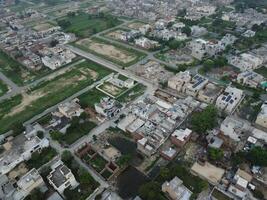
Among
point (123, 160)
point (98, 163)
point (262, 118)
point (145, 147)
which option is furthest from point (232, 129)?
point (98, 163)

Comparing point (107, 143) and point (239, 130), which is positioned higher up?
point (239, 130)

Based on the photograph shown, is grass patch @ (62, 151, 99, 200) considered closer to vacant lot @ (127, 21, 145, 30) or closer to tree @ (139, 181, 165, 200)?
tree @ (139, 181, 165, 200)

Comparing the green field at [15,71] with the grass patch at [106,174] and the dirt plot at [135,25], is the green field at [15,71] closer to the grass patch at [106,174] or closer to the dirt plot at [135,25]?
the grass patch at [106,174]

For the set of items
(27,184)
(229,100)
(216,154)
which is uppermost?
(229,100)

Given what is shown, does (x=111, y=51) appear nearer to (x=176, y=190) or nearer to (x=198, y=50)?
(x=198, y=50)

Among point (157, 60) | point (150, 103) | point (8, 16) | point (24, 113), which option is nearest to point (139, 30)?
point (157, 60)

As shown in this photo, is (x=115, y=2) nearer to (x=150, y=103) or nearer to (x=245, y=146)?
(x=150, y=103)
